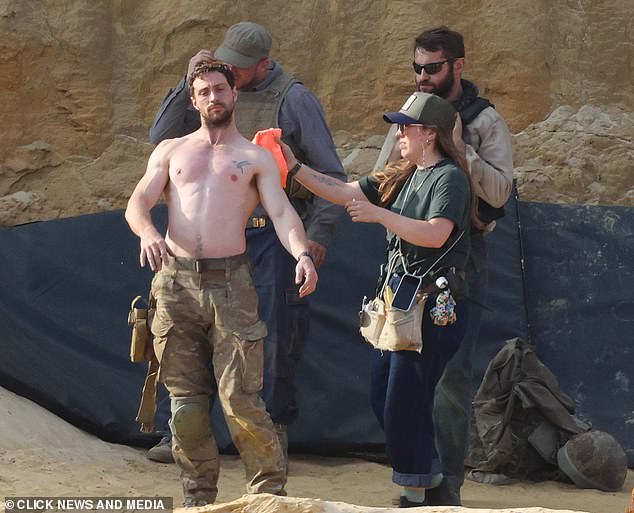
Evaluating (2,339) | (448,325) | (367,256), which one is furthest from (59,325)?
(448,325)

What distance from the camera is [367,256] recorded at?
25.5 ft

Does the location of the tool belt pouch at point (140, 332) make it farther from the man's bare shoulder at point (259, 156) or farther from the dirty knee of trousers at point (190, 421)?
the man's bare shoulder at point (259, 156)

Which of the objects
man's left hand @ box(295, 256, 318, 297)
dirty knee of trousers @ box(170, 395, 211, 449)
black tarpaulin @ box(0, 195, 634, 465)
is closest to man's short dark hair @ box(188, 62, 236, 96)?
man's left hand @ box(295, 256, 318, 297)

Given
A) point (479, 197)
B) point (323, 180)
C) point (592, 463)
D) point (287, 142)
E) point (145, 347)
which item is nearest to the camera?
point (145, 347)

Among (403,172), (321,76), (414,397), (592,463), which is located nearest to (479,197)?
(403,172)

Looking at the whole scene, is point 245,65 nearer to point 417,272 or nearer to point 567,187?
point 417,272

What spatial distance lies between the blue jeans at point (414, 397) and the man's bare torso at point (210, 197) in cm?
78

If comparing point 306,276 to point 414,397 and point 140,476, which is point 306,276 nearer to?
point 414,397

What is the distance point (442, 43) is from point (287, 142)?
0.97 meters

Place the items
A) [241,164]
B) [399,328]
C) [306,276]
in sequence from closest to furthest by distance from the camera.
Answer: [306,276], [399,328], [241,164]

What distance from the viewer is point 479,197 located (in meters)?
6.12

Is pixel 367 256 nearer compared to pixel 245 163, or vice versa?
pixel 245 163

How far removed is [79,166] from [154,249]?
10.2ft

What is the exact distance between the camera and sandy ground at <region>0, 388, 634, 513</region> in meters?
6.48
